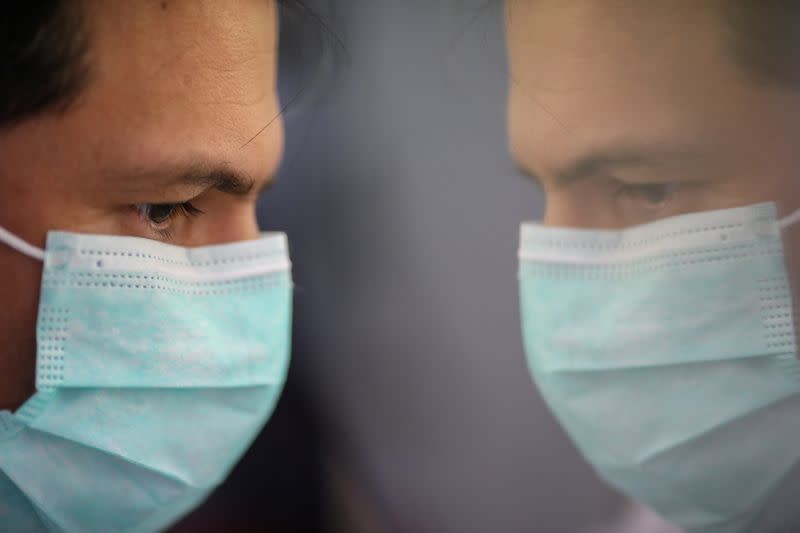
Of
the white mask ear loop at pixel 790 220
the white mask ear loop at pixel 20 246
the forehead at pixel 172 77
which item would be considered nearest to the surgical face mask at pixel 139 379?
the white mask ear loop at pixel 20 246

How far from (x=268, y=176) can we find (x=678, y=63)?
1.75 ft

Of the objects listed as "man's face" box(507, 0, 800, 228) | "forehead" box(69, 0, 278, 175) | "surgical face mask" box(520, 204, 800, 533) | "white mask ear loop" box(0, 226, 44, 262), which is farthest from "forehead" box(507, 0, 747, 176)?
"white mask ear loop" box(0, 226, 44, 262)

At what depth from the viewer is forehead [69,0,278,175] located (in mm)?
A: 833

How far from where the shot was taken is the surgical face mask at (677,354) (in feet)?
2.91

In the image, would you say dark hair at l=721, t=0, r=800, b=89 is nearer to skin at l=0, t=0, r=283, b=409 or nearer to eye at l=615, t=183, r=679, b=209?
eye at l=615, t=183, r=679, b=209

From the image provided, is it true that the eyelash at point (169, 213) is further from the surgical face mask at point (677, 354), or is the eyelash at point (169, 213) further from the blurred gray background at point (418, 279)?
the surgical face mask at point (677, 354)

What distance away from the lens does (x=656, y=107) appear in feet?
2.92

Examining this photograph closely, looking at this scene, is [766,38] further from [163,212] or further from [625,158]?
[163,212]

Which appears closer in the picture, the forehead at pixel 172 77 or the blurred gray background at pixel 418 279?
the forehead at pixel 172 77

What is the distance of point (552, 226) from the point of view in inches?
38.3

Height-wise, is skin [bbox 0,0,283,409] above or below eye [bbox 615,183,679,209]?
above

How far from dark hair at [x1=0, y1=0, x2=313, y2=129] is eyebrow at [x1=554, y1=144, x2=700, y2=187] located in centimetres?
58

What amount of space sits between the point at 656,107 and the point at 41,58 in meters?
0.69

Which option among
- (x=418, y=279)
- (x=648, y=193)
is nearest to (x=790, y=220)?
(x=648, y=193)
